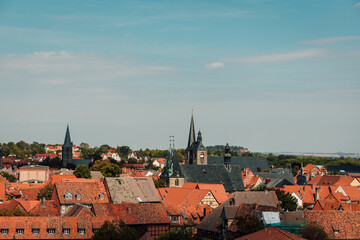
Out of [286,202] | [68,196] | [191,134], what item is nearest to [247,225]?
[68,196]

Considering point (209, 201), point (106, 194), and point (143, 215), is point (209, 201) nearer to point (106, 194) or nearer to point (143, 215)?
point (106, 194)

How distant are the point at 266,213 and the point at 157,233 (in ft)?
41.9

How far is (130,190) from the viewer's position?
8631cm

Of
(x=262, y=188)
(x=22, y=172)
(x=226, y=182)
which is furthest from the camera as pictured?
(x=22, y=172)

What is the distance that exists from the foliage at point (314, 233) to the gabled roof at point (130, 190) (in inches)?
1099

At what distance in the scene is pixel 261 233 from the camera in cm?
5941

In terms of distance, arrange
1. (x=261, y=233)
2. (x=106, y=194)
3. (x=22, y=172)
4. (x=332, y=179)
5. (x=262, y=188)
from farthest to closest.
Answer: (x=22, y=172) < (x=332, y=179) < (x=262, y=188) < (x=106, y=194) < (x=261, y=233)

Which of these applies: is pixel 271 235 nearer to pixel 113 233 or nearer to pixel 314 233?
pixel 314 233

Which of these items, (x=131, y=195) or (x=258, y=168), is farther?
(x=258, y=168)

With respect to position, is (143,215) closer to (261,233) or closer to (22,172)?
(261,233)

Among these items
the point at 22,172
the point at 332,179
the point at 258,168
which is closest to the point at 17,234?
the point at 332,179

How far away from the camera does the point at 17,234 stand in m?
64.4

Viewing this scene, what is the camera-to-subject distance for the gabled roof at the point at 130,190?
8488cm

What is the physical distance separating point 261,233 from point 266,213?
8.95 m
